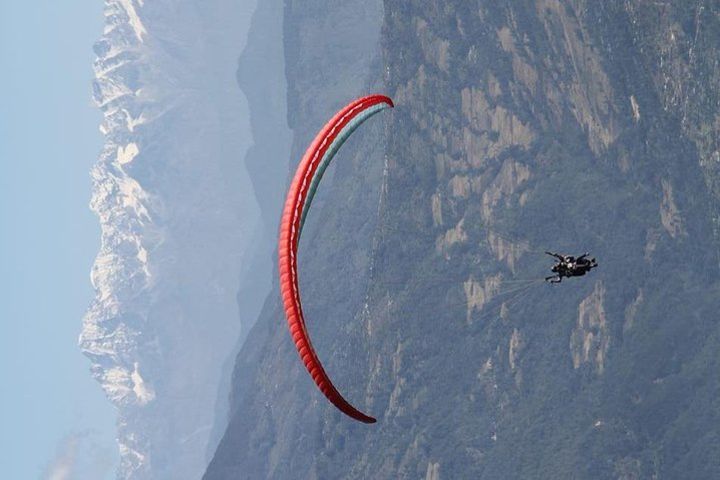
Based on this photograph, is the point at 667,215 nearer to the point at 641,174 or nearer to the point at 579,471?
the point at 641,174

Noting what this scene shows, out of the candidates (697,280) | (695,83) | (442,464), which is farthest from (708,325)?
(442,464)

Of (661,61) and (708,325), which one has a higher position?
(661,61)

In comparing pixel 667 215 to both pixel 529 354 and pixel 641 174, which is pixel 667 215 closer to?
pixel 641 174

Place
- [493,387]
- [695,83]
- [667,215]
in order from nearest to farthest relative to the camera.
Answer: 1. [695,83]
2. [667,215]
3. [493,387]

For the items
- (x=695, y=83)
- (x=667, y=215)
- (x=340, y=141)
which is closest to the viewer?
(x=340, y=141)

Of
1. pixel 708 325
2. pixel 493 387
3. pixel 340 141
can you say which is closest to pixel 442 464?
pixel 493 387

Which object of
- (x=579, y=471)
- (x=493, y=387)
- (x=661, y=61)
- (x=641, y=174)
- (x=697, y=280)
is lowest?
(x=579, y=471)

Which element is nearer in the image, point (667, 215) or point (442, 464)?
point (667, 215)
